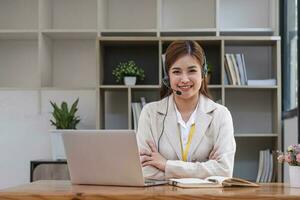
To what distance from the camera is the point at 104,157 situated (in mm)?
2008

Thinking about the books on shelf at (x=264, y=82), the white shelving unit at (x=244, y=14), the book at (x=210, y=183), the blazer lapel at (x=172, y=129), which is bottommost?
the book at (x=210, y=183)

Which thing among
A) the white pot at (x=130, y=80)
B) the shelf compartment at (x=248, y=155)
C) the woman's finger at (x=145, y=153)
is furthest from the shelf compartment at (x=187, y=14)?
the woman's finger at (x=145, y=153)

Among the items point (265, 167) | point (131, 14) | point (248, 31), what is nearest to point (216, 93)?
point (248, 31)

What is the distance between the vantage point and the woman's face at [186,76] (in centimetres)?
254

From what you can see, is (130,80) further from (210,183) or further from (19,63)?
(210,183)

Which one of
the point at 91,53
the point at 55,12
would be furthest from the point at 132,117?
the point at 55,12

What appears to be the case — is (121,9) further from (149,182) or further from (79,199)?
(79,199)

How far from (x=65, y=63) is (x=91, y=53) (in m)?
0.23

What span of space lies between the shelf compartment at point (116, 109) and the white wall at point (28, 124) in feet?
0.34

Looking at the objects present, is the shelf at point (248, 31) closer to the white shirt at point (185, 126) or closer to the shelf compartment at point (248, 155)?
the shelf compartment at point (248, 155)

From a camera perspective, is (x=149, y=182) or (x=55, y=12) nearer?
(x=149, y=182)

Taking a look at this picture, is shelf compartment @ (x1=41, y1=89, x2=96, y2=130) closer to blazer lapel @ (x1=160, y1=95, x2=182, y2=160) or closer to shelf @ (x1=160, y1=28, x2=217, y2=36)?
shelf @ (x1=160, y1=28, x2=217, y2=36)

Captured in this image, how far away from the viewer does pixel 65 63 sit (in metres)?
4.69

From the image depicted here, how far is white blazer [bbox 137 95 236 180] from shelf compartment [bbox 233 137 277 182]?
2030 mm
